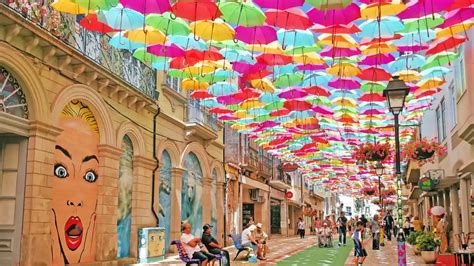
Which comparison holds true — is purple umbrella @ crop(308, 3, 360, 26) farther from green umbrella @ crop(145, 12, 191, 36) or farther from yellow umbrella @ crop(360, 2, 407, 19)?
green umbrella @ crop(145, 12, 191, 36)

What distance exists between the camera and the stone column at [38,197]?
11.0m

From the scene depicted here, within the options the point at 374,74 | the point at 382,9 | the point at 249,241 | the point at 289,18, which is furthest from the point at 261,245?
the point at 382,9

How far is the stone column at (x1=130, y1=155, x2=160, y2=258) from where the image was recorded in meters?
16.4

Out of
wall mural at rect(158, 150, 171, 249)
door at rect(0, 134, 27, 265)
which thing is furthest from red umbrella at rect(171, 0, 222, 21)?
wall mural at rect(158, 150, 171, 249)

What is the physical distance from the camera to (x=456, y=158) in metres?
18.2

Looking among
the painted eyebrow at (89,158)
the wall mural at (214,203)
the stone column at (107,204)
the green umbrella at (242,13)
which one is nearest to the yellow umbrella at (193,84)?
the stone column at (107,204)

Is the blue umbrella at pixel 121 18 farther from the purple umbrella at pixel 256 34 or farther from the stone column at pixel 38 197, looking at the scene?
the stone column at pixel 38 197

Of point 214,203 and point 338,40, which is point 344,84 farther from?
point 214,203

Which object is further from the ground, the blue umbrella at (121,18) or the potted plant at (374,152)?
the blue umbrella at (121,18)

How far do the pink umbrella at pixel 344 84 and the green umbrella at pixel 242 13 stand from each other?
5.07 meters

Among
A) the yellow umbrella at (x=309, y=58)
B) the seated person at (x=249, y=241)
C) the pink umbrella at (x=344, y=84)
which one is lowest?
the seated person at (x=249, y=241)

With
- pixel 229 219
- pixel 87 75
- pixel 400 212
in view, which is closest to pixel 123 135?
pixel 87 75

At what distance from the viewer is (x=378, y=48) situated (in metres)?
11.6

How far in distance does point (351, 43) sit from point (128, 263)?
30.3 feet
